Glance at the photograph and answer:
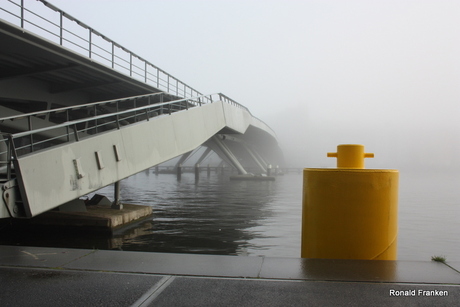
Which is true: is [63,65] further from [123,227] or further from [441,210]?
[441,210]

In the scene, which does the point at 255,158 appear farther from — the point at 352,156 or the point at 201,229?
the point at 352,156

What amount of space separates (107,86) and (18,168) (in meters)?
11.8

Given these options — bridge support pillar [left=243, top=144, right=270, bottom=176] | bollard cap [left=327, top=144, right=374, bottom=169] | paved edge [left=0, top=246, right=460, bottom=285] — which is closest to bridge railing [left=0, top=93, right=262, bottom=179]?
paved edge [left=0, top=246, right=460, bottom=285]

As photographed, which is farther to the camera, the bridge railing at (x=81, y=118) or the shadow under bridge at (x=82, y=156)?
the bridge railing at (x=81, y=118)

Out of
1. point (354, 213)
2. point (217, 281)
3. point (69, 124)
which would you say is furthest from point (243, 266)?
point (69, 124)

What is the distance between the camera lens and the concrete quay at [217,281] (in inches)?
145

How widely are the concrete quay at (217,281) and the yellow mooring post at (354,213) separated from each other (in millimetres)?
236

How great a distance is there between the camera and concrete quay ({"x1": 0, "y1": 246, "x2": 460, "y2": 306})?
3.67m

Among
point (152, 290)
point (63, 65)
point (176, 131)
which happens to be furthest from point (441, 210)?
point (152, 290)

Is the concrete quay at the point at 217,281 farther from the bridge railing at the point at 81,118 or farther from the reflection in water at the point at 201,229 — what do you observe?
the bridge railing at the point at 81,118

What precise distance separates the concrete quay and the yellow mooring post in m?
0.24

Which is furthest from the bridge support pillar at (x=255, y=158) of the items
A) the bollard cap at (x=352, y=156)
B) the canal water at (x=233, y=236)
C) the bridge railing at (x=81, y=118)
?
the bollard cap at (x=352, y=156)

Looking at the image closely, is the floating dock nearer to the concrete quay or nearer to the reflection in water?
the reflection in water

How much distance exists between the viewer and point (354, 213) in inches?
195
